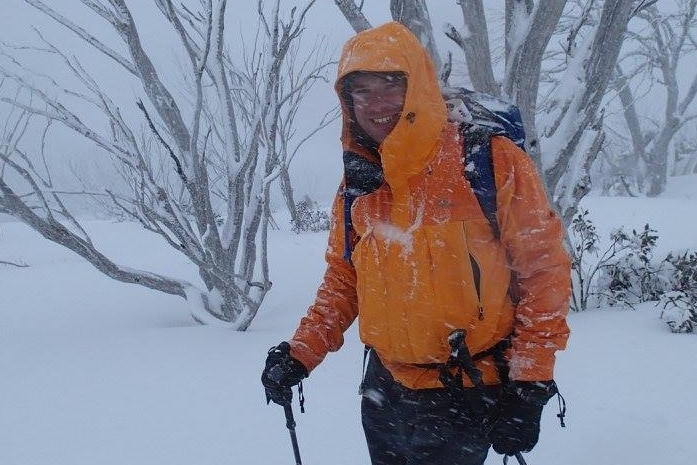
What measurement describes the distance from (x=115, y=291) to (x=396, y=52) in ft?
18.4

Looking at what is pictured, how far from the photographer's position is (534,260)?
1192 mm

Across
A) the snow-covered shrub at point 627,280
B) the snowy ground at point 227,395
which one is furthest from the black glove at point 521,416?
the snow-covered shrub at point 627,280

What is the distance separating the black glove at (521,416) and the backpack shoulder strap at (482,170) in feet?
1.33

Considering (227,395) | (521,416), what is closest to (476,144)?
(521,416)

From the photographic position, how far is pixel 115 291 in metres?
5.77

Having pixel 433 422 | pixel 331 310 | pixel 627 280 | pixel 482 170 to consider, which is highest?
pixel 482 170

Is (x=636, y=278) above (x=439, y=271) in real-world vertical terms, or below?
below

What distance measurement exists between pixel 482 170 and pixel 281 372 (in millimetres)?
920

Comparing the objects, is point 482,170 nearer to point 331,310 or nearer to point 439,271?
point 439,271

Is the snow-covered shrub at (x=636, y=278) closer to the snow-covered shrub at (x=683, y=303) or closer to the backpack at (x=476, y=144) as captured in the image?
the snow-covered shrub at (x=683, y=303)

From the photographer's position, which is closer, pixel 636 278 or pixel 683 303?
pixel 683 303

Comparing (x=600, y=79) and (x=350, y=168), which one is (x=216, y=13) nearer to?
(x=350, y=168)

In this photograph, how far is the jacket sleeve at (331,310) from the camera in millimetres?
1555

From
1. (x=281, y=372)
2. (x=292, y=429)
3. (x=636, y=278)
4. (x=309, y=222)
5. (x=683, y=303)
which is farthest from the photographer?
(x=309, y=222)
